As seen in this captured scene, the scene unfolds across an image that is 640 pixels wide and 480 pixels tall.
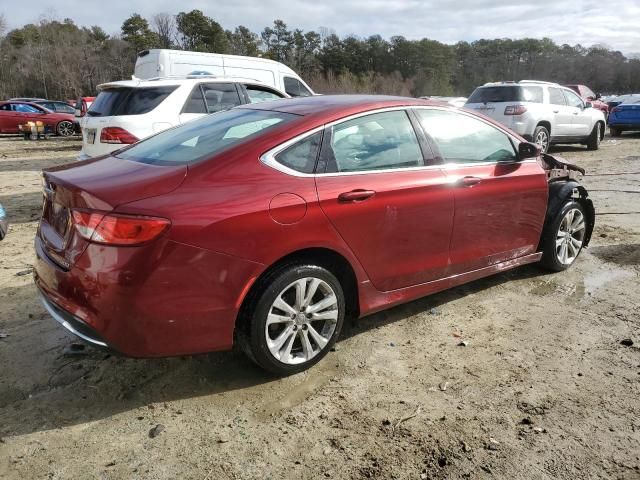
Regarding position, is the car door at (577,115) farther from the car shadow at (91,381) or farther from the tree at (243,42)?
the tree at (243,42)

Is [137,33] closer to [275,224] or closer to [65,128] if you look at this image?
[65,128]

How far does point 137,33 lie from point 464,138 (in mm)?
70339

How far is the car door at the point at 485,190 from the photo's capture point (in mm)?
3709

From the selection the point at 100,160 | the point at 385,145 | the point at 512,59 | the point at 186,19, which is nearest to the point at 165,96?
the point at 100,160

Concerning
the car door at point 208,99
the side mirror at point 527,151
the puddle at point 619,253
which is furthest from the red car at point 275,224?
the car door at point 208,99

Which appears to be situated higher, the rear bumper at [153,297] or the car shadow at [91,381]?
the rear bumper at [153,297]

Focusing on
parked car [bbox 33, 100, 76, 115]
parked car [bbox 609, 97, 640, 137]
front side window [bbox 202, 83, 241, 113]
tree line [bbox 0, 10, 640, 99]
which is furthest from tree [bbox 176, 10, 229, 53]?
front side window [bbox 202, 83, 241, 113]

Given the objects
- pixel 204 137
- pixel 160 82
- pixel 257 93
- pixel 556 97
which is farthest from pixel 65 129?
pixel 204 137

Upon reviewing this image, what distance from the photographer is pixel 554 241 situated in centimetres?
457

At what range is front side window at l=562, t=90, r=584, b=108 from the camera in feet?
42.9

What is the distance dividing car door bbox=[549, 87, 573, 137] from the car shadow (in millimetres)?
10946

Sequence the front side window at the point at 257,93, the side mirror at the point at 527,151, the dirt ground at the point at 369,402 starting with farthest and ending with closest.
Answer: the front side window at the point at 257,93 < the side mirror at the point at 527,151 < the dirt ground at the point at 369,402

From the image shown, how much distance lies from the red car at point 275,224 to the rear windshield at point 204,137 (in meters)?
0.02

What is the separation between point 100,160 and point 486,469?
9.17 ft
